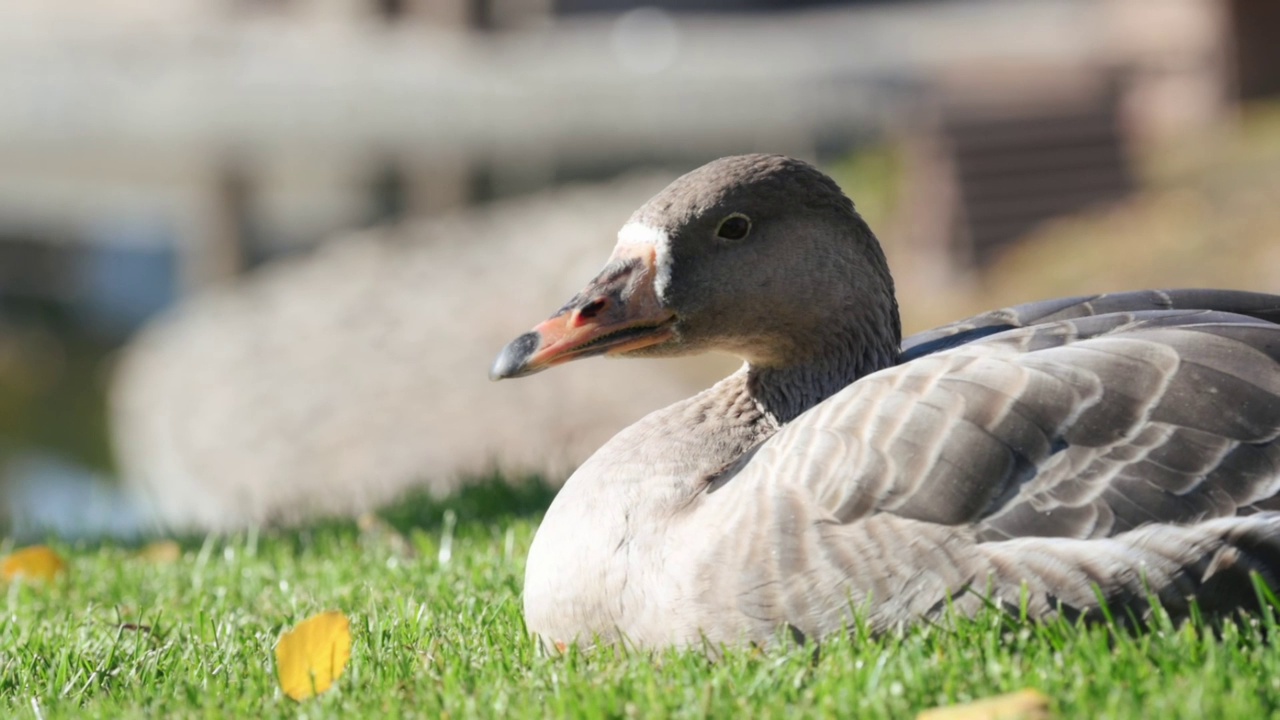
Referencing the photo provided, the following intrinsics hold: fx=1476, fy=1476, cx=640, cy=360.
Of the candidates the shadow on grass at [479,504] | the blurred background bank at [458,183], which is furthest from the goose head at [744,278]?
the blurred background bank at [458,183]

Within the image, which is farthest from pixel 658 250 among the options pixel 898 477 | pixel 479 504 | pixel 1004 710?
pixel 479 504

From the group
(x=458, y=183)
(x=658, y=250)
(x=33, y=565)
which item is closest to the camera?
(x=658, y=250)

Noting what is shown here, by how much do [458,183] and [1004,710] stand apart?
15.8m

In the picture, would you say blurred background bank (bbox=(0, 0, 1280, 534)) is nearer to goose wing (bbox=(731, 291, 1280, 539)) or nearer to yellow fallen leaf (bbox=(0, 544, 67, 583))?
yellow fallen leaf (bbox=(0, 544, 67, 583))

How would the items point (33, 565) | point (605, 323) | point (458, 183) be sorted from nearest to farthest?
point (605, 323) < point (33, 565) < point (458, 183)

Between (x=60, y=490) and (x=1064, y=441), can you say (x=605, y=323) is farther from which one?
(x=60, y=490)

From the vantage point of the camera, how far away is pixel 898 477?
10.4 feet

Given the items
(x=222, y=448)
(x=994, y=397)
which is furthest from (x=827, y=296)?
(x=222, y=448)

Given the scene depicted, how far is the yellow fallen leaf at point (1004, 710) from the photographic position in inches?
99.7

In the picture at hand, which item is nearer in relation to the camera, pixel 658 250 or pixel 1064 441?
pixel 1064 441

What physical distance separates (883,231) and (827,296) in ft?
36.5

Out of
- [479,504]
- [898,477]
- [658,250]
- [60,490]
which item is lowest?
[60,490]

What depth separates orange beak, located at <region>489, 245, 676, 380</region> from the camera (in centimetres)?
348

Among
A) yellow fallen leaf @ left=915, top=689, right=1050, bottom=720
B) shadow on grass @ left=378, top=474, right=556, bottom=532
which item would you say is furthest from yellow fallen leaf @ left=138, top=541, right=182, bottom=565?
yellow fallen leaf @ left=915, top=689, right=1050, bottom=720
